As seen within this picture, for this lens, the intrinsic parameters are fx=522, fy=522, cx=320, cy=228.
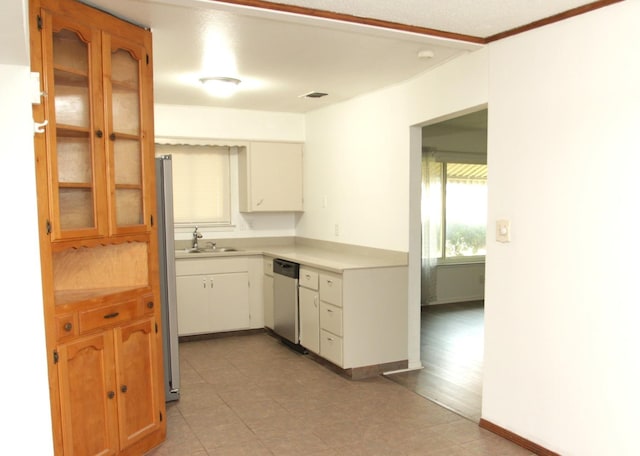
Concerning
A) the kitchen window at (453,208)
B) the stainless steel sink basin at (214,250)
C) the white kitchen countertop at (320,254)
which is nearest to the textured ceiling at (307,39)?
the white kitchen countertop at (320,254)

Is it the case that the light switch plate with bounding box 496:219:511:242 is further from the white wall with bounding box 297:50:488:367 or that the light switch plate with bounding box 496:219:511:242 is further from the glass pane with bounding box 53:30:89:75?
the glass pane with bounding box 53:30:89:75

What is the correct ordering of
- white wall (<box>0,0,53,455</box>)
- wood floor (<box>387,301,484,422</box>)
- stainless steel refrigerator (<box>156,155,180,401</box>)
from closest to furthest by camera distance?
white wall (<box>0,0,53,455</box>), stainless steel refrigerator (<box>156,155,180,401</box>), wood floor (<box>387,301,484,422</box>)

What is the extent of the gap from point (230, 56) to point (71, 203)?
1.53 m

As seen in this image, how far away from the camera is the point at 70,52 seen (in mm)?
2496

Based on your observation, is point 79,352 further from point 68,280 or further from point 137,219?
point 137,219

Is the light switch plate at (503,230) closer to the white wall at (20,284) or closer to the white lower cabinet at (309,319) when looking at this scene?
the white lower cabinet at (309,319)

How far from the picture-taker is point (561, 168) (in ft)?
8.96

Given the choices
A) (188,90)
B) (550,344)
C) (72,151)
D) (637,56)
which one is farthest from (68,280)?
(637,56)

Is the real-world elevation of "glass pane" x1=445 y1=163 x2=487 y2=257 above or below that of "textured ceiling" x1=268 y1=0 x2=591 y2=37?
below

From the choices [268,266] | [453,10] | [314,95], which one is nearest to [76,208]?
[453,10]

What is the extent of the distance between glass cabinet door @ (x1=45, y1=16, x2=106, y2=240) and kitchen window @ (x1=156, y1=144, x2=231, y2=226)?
304 centimetres

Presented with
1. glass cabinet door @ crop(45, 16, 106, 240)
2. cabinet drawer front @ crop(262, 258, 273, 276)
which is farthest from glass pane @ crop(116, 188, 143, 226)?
cabinet drawer front @ crop(262, 258, 273, 276)

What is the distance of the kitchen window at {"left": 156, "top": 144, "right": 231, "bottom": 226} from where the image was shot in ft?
18.6

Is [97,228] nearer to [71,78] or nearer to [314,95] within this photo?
[71,78]
